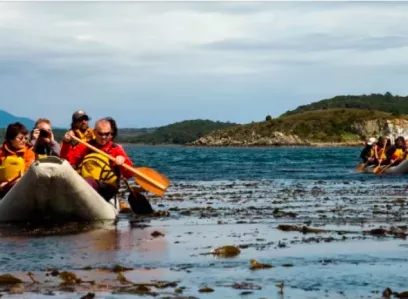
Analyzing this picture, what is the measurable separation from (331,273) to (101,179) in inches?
305

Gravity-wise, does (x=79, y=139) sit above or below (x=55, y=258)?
above

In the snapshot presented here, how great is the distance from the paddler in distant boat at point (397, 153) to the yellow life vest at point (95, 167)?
80.2ft

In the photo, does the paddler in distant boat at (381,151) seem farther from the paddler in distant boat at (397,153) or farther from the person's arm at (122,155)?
the person's arm at (122,155)

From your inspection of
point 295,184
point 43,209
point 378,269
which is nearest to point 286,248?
point 378,269

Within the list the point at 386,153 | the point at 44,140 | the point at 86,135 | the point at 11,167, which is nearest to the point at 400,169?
the point at 386,153

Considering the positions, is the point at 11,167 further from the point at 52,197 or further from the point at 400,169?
the point at 400,169

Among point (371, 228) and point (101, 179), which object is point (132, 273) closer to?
point (371, 228)

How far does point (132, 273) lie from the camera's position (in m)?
10.1

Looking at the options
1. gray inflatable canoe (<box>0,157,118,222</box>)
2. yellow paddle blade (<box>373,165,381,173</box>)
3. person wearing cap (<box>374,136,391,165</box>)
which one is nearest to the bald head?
gray inflatable canoe (<box>0,157,118,222</box>)

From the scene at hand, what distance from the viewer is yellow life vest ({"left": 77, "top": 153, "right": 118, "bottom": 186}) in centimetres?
1675

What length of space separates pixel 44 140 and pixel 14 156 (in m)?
0.59

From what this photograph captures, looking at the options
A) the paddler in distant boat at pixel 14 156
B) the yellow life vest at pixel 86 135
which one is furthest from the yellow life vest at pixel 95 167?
the paddler in distant boat at pixel 14 156

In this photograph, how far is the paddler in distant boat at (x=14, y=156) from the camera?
16406mm

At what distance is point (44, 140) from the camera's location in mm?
16719
